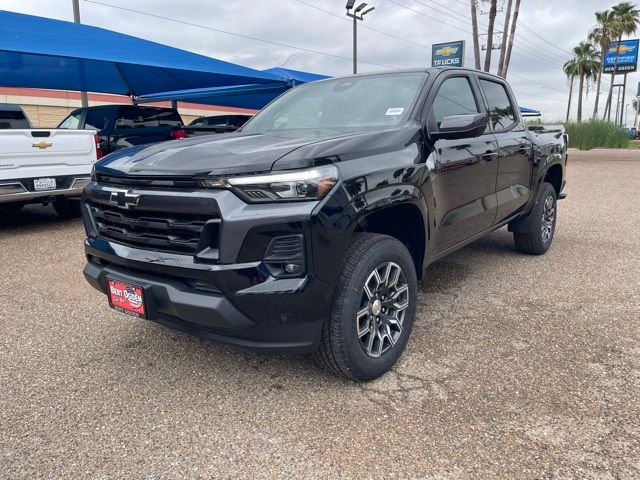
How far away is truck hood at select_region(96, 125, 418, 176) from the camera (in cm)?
240

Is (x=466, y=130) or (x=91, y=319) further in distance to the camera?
(x=91, y=319)

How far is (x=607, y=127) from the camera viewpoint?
23.8 metres

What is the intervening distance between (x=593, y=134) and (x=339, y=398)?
25.3 m

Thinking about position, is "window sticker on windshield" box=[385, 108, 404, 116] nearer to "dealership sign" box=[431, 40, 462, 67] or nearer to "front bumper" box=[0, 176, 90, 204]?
"front bumper" box=[0, 176, 90, 204]

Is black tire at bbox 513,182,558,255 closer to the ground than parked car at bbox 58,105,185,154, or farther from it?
closer to the ground

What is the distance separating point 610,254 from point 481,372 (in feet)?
11.5

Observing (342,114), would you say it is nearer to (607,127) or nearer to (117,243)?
(117,243)

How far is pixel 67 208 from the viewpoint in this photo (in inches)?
305

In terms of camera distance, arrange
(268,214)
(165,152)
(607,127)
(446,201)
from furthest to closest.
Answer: (607,127) → (446,201) → (165,152) → (268,214)

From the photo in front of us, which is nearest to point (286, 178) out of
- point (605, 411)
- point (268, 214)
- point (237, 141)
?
point (268, 214)

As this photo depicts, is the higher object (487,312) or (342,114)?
(342,114)

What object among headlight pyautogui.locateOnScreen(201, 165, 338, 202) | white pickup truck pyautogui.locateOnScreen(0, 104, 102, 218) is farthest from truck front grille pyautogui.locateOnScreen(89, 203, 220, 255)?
white pickup truck pyautogui.locateOnScreen(0, 104, 102, 218)

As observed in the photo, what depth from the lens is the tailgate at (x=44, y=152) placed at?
607cm

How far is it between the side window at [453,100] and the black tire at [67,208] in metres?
6.03
